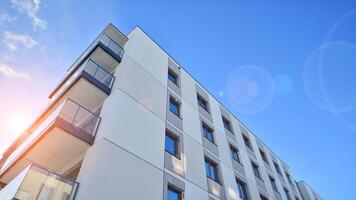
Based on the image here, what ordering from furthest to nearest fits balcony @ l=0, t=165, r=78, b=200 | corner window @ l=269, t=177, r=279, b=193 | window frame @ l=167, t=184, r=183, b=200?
corner window @ l=269, t=177, r=279, b=193
window frame @ l=167, t=184, r=183, b=200
balcony @ l=0, t=165, r=78, b=200

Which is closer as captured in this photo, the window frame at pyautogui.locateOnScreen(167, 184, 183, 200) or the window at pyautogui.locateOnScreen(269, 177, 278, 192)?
the window frame at pyautogui.locateOnScreen(167, 184, 183, 200)

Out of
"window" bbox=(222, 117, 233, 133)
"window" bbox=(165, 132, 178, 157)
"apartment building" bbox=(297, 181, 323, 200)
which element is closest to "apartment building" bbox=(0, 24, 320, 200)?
"window" bbox=(165, 132, 178, 157)

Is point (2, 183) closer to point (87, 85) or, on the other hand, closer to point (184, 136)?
point (87, 85)

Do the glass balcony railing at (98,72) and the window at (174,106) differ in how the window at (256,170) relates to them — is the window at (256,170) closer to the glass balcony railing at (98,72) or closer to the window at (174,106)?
the window at (174,106)

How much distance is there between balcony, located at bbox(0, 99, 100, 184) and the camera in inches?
308

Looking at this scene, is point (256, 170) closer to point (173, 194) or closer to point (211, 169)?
point (211, 169)

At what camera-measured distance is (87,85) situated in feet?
32.6

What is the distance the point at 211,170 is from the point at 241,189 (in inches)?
113

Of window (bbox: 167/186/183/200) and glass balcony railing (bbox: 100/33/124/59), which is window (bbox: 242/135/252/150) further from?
glass balcony railing (bbox: 100/33/124/59)

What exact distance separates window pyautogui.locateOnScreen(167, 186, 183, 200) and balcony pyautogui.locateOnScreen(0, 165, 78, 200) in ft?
11.9

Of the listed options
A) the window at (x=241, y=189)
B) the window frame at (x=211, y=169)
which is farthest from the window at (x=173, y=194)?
the window at (x=241, y=189)

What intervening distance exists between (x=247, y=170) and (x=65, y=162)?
11.5 m

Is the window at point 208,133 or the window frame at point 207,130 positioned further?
the window frame at point 207,130

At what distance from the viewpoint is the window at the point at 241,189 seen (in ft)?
41.8
